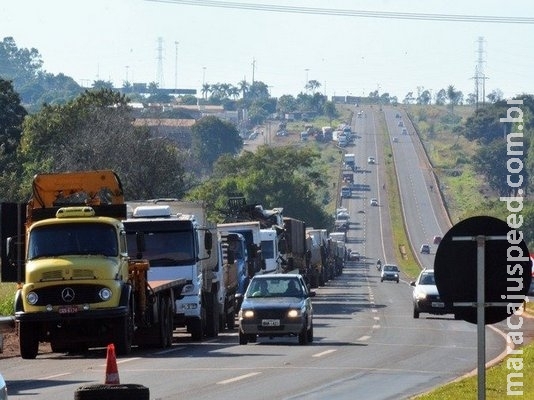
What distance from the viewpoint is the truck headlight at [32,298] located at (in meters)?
29.3

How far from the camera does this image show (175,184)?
8238 centimetres

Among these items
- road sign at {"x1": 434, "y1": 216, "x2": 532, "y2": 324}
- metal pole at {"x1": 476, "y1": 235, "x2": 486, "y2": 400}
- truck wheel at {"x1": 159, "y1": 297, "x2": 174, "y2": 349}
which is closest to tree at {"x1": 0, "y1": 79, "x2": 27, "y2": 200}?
truck wheel at {"x1": 159, "y1": 297, "x2": 174, "y2": 349}

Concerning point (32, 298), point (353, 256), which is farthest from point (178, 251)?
point (353, 256)

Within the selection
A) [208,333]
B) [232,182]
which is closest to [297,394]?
[208,333]

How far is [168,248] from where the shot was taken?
3578 cm

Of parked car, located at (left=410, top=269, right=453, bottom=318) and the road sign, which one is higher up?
the road sign

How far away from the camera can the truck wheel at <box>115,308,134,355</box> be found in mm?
29219

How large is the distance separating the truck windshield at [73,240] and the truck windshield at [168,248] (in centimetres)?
552

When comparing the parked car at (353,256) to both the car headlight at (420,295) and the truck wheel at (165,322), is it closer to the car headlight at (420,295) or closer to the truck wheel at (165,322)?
the car headlight at (420,295)

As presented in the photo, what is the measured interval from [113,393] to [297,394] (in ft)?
30.2

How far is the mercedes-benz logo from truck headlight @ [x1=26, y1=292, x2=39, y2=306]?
485mm

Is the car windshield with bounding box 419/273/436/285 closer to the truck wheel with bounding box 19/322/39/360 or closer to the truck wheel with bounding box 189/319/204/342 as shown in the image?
the truck wheel with bounding box 189/319/204/342

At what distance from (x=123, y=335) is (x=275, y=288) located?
7004 mm

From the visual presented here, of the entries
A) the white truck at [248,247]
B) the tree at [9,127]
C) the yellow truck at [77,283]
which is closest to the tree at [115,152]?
the tree at [9,127]
